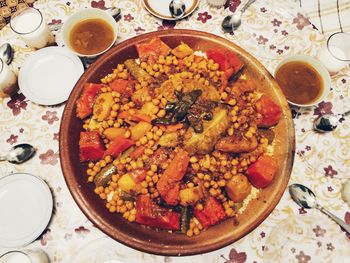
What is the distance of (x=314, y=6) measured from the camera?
→ 3.60 metres

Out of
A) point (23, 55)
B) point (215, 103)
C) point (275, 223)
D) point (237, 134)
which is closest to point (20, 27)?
point (23, 55)

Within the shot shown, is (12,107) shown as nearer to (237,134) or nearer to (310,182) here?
(237,134)

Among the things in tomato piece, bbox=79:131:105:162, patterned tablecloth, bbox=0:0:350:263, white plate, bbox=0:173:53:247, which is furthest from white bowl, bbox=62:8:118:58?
white plate, bbox=0:173:53:247

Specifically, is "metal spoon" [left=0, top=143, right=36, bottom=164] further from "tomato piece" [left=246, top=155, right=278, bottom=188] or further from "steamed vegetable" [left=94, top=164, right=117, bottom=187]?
"tomato piece" [left=246, top=155, right=278, bottom=188]

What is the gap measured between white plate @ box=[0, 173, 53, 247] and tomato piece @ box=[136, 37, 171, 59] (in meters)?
1.38

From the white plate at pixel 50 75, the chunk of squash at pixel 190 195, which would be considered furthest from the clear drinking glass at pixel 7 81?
the chunk of squash at pixel 190 195

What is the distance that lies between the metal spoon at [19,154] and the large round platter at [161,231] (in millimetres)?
488

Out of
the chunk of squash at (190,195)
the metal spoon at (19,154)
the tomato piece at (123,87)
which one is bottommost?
the chunk of squash at (190,195)

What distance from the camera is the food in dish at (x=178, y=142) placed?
251cm

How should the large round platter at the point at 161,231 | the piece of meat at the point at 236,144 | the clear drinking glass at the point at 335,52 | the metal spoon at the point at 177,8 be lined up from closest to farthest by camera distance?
the large round platter at the point at 161,231, the piece of meat at the point at 236,144, the clear drinking glass at the point at 335,52, the metal spoon at the point at 177,8

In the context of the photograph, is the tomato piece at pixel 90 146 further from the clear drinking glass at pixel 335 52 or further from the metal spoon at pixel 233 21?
the clear drinking glass at pixel 335 52

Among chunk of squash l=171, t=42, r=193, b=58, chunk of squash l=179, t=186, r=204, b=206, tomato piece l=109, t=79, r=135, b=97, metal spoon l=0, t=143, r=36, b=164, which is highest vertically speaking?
chunk of squash l=171, t=42, r=193, b=58

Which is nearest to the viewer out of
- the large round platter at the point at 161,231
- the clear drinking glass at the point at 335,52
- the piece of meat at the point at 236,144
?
the large round platter at the point at 161,231

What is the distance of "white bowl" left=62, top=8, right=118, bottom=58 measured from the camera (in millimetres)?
2951
